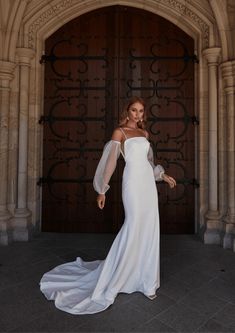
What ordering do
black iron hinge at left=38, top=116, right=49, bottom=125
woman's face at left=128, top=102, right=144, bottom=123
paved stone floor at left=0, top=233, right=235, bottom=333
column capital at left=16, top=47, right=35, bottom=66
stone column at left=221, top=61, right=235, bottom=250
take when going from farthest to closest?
black iron hinge at left=38, top=116, right=49, bottom=125 < column capital at left=16, top=47, right=35, bottom=66 < stone column at left=221, top=61, right=235, bottom=250 < woman's face at left=128, top=102, right=144, bottom=123 < paved stone floor at left=0, top=233, right=235, bottom=333

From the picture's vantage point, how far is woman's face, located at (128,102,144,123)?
2.26m

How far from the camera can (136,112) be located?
2.26 m

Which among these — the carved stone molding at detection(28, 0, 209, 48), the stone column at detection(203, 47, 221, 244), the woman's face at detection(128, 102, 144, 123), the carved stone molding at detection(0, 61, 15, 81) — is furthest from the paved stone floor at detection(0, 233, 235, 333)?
the carved stone molding at detection(28, 0, 209, 48)

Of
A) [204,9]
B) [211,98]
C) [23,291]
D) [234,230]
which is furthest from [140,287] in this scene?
[204,9]

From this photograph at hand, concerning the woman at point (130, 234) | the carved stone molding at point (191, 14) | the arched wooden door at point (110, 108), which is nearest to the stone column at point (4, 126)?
the arched wooden door at point (110, 108)

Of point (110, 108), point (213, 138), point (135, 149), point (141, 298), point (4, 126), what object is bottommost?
point (141, 298)

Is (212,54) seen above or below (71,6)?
below

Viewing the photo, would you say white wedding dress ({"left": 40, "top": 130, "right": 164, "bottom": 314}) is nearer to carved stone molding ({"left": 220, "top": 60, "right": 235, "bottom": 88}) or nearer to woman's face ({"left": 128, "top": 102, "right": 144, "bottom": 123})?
woman's face ({"left": 128, "top": 102, "right": 144, "bottom": 123})

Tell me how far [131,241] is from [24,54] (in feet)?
9.16

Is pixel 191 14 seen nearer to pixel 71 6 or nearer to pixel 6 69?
pixel 71 6

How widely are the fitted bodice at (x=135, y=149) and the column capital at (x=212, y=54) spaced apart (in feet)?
6.69

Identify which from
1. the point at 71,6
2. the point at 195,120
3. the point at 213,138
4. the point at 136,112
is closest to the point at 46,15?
the point at 71,6

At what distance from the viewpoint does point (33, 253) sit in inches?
124

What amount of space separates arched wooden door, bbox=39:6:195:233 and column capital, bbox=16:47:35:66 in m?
0.35
